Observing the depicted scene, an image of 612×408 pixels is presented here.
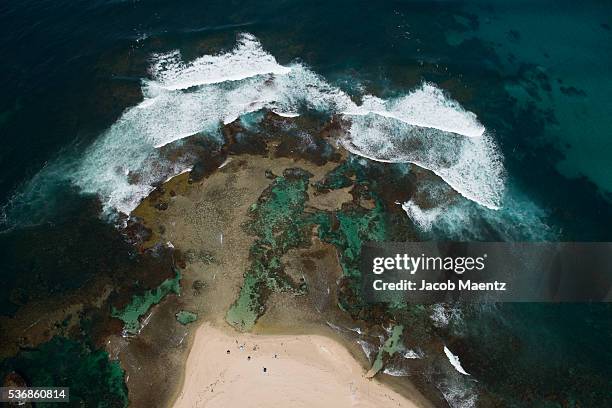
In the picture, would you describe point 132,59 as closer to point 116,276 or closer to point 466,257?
point 116,276

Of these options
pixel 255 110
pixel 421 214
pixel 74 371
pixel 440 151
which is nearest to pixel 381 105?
pixel 440 151

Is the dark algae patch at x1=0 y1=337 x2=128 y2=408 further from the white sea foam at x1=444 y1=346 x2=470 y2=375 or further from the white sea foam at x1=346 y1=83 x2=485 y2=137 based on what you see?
the white sea foam at x1=346 y1=83 x2=485 y2=137

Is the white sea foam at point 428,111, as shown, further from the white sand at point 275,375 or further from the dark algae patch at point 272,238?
the white sand at point 275,375

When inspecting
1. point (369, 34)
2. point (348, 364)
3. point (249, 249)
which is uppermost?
point (369, 34)

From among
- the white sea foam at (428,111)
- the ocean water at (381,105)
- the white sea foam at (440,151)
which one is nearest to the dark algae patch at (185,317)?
the ocean water at (381,105)

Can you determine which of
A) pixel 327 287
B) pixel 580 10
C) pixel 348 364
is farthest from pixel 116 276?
pixel 580 10

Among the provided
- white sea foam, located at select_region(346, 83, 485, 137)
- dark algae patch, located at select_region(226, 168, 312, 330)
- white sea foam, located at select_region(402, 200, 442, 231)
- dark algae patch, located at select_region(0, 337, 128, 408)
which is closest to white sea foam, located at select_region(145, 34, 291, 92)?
white sea foam, located at select_region(346, 83, 485, 137)

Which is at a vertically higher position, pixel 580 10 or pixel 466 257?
pixel 580 10
